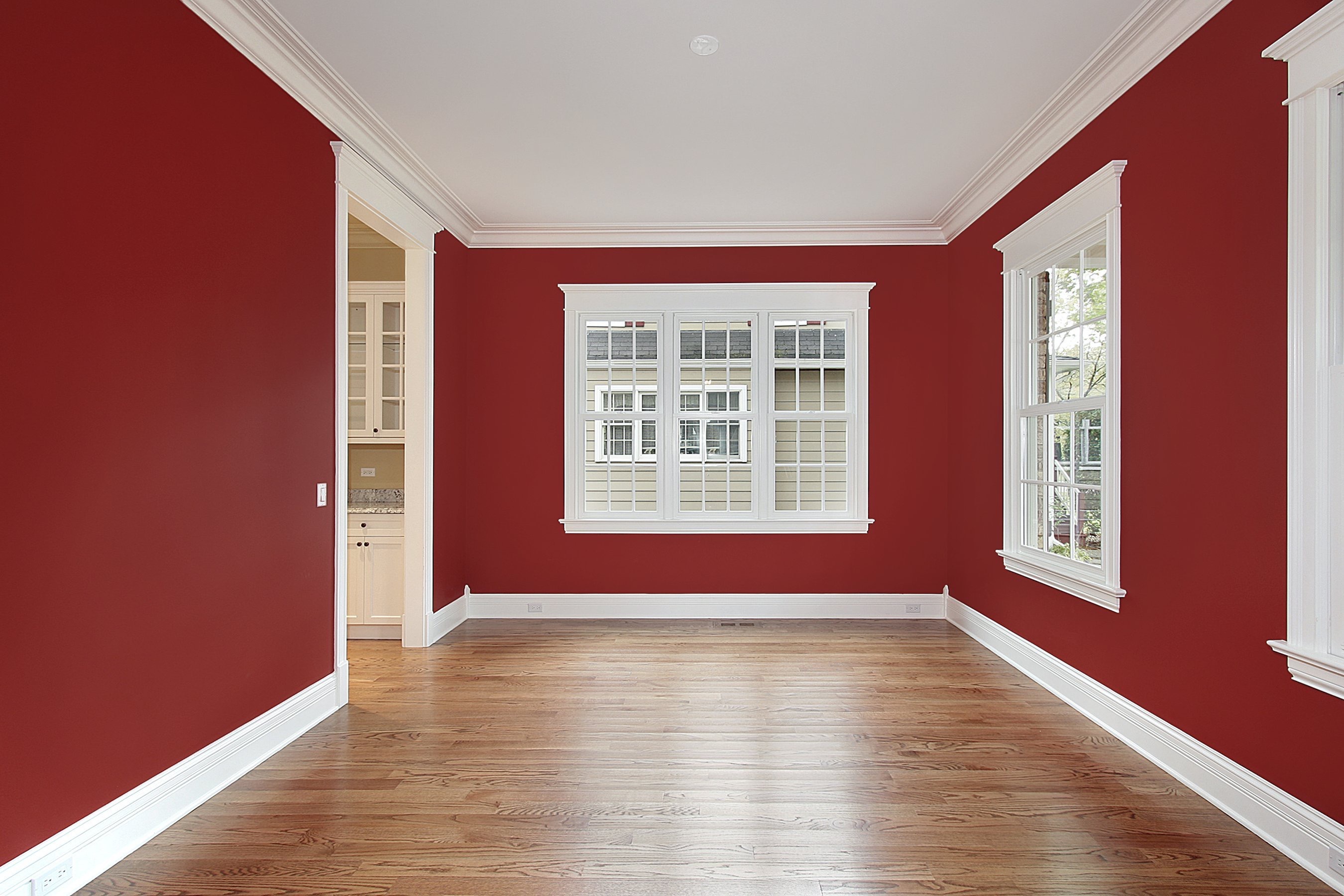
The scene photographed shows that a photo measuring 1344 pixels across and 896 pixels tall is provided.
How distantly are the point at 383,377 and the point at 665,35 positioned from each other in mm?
3236

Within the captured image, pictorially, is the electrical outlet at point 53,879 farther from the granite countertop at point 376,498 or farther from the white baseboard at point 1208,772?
the white baseboard at point 1208,772

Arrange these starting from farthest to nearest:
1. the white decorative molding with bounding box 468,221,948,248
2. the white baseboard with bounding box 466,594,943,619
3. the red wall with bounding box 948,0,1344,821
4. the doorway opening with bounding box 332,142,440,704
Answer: the white baseboard with bounding box 466,594,943,619 → the white decorative molding with bounding box 468,221,948,248 → the doorway opening with bounding box 332,142,440,704 → the red wall with bounding box 948,0,1344,821

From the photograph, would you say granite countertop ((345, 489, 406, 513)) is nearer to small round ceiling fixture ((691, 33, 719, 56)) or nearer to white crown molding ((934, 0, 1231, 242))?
small round ceiling fixture ((691, 33, 719, 56))

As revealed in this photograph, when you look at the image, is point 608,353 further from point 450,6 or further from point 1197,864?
point 1197,864

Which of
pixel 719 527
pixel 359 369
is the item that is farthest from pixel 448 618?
pixel 719 527

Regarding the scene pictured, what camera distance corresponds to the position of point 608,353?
5836mm

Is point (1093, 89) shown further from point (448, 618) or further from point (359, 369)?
point (448, 618)

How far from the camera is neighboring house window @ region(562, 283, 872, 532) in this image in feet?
18.9

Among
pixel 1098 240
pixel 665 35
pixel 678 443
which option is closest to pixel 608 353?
pixel 678 443

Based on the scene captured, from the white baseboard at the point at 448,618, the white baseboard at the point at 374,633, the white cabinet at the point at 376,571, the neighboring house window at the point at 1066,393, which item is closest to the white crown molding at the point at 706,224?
the neighboring house window at the point at 1066,393

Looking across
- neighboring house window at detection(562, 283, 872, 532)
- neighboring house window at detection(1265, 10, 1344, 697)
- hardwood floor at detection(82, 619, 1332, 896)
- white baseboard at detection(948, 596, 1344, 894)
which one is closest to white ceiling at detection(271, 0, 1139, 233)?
neighboring house window at detection(1265, 10, 1344, 697)

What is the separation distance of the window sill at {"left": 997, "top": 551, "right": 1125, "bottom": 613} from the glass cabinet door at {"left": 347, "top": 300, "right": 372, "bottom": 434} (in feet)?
14.3

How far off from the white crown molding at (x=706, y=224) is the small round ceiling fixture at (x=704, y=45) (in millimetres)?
1640

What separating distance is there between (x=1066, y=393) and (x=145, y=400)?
4072 millimetres
